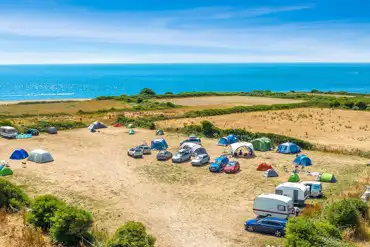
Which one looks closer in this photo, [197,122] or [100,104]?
[197,122]

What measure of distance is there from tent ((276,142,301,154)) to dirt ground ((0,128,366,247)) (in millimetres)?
1042

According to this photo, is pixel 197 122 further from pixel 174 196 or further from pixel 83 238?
pixel 83 238

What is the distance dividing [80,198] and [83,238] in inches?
388

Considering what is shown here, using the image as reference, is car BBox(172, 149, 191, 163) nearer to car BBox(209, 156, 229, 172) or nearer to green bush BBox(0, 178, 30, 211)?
car BBox(209, 156, 229, 172)

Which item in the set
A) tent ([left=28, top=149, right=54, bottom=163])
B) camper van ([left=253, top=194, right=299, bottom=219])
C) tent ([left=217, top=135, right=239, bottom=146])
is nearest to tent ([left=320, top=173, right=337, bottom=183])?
camper van ([left=253, top=194, right=299, bottom=219])

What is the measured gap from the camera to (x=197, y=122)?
64.9 meters

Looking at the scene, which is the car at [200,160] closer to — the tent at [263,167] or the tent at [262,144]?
the tent at [263,167]

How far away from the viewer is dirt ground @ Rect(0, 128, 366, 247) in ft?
77.8

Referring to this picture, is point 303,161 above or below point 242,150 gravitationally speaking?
below

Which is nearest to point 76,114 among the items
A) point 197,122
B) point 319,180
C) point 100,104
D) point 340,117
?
point 100,104

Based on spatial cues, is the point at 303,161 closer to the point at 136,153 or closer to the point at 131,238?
the point at 136,153

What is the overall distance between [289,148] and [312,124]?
2074 cm

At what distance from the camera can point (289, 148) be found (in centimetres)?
4338

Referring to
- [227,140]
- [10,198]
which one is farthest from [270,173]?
[10,198]
